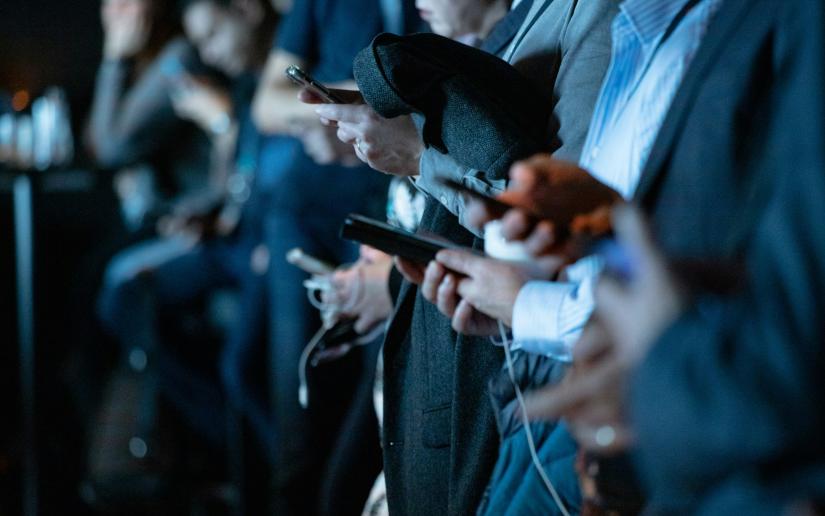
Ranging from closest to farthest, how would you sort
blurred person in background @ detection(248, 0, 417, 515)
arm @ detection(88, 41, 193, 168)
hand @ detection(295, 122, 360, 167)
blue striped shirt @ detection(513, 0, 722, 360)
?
blue striped shirt @ detection(513, 0, 722, 360) → hand @ detection(295, 122, 360, 167) → blurred person in background @ detection(248, 0, 417, 515) → arm @ detection(88, 41, 193, 168)

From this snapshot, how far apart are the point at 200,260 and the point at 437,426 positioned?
1.82 m

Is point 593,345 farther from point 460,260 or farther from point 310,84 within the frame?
point 310,84

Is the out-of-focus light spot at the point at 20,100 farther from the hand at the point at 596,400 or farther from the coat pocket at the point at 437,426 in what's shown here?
the hand at the point at 596,400

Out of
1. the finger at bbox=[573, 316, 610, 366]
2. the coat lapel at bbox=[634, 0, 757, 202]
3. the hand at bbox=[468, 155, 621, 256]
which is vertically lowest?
the finger at bbox=[573, 316, 610, 366]

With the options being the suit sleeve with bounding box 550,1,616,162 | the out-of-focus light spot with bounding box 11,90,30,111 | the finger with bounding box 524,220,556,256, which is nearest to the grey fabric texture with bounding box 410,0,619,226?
the suit sleeve with bounding box 550,1,616,162

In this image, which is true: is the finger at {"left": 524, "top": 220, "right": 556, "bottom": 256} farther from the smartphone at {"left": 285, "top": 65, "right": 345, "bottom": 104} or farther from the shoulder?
the smartphone at {"left": 285, "top": 65, "right": 345, "bottom": 104}

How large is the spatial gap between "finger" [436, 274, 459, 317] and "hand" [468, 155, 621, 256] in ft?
0.56

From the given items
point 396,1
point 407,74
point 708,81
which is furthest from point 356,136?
point 396,1

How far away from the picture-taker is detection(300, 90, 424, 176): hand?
47.0 inches

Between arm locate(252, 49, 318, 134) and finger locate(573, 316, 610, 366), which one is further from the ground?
finger locate(573, 316, 610, 366)

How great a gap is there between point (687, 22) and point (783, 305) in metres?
0.37

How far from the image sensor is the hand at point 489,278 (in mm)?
A: 980

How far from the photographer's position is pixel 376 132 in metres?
1.20

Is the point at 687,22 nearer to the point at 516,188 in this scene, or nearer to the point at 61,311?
the point at 516,188
